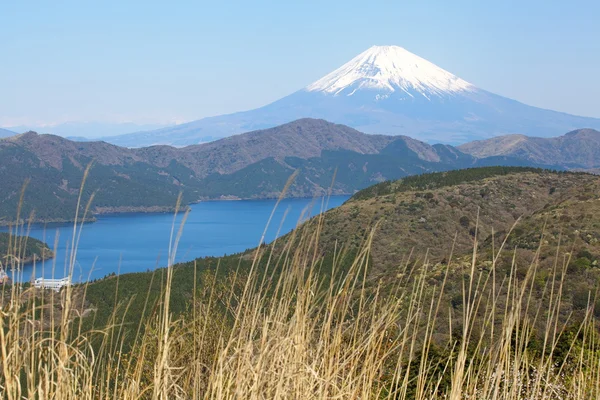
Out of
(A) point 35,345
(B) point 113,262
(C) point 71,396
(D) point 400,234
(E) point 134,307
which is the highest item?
(A) point 35,345

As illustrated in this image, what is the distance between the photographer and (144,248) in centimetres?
14425

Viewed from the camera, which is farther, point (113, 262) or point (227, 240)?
point (227, 240)

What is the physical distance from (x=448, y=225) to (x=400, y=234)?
6.03 metres

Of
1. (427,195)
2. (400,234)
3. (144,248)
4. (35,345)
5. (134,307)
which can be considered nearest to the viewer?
(35,345)

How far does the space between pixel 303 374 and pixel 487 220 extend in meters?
69.3

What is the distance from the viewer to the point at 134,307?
158ft

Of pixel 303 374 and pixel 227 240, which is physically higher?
pixel 303 374

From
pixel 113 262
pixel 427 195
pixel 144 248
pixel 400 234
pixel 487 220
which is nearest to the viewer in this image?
pixel 400 234

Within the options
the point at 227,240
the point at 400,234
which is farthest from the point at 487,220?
the point at 227,240

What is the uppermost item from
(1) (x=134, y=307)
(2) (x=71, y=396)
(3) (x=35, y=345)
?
(3) (x=35, y=345)

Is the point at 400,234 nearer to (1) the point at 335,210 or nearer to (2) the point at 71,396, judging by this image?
(1) the point at 335,210

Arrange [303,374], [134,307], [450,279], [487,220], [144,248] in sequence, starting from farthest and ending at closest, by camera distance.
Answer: [144,248] → [487,220] → [134,307] → [450,279] → [303,374]

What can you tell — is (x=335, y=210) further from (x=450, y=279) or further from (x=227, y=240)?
(x=227, y=240)

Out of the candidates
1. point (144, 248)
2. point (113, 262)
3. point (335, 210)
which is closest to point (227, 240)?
point (144, 248)
